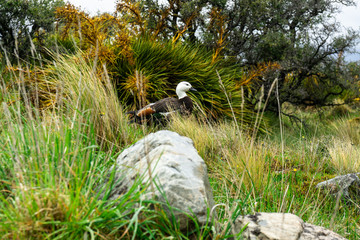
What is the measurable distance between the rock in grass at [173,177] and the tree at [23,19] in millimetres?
6869

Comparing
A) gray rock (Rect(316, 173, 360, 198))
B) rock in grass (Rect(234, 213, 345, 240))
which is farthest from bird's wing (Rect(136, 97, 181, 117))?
rock in grass (Rect(234, 213, 345, 240))

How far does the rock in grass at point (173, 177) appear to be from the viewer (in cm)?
178

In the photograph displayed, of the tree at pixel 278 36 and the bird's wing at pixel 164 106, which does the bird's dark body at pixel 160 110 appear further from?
the tree at pixel 278 36

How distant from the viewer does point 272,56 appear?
345 inches

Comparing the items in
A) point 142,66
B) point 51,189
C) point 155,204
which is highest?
point 142,66

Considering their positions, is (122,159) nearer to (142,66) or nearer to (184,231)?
(184,231)

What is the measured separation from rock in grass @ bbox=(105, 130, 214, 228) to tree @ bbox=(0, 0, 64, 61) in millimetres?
6869

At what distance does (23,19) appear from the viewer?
26.7 ft

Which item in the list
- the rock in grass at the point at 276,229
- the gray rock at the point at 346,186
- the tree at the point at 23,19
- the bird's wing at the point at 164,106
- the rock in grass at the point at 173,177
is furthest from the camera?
the tree at the point at 23,19

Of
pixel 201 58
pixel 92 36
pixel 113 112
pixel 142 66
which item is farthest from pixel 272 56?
pixel 113 112

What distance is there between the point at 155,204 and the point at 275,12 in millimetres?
8140

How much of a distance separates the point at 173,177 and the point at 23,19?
25.4 ft

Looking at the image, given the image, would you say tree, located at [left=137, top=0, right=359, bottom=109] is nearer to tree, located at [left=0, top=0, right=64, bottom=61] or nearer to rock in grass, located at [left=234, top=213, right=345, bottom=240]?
tree, located at [left=0, top=0, right=64, bottom=61]

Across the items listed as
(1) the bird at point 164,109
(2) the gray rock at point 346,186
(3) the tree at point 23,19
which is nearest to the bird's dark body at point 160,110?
(1) the bird at point 164,109
